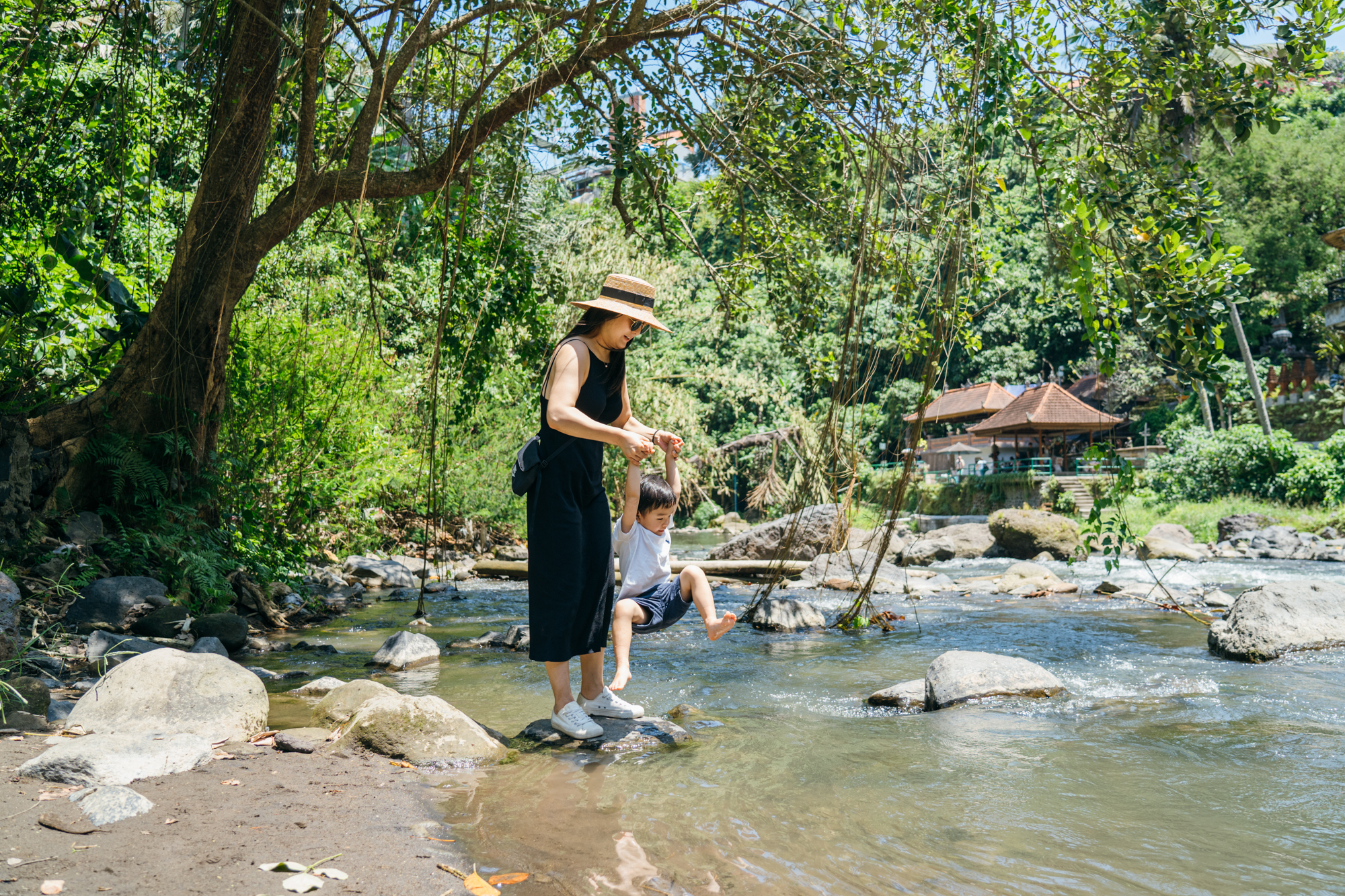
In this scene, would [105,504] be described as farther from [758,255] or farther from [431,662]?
[758,255]

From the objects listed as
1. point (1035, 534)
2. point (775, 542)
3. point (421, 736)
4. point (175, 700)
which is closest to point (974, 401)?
point (1035, 534)

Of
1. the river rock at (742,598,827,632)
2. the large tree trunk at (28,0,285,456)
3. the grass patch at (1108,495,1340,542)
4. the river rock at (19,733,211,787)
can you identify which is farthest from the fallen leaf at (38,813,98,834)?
the grass patch at (1108,495,1340,542)

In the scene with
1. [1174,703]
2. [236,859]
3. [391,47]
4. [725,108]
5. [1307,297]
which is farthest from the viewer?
[1307,297]

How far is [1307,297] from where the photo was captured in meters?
32.5

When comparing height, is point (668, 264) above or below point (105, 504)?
above

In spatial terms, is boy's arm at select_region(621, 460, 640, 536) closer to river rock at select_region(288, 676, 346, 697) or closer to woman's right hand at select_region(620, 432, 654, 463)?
woman's right hand at select_region(620, 432, 654, 463)

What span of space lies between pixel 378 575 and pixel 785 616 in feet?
20.5

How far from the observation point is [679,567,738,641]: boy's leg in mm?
4129

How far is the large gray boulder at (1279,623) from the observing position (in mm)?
6414

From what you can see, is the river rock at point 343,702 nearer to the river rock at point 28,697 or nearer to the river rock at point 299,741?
the river rock at point 299,741

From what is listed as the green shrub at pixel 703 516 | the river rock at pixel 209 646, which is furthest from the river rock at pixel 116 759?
the green shrub at pixel 703 516

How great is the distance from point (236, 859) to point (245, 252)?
533 cm

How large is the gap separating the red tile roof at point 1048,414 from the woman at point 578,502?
28.8 metres

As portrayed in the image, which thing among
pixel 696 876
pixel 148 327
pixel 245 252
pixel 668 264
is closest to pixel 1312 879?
pixel 696 876
